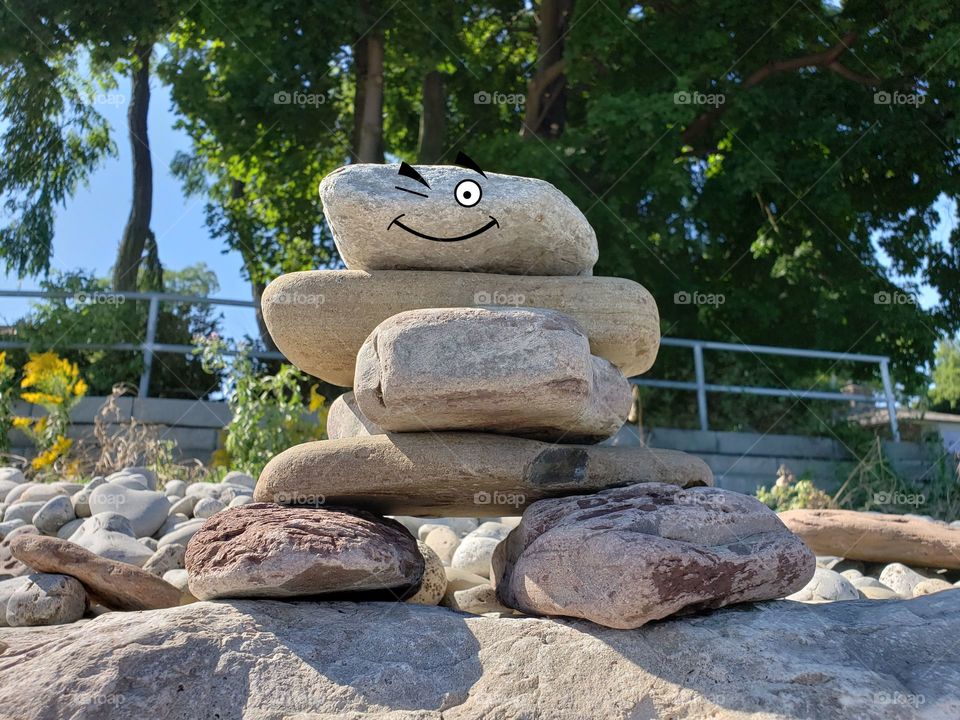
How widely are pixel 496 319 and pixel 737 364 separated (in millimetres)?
8961

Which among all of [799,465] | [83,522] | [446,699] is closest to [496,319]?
[446,699]

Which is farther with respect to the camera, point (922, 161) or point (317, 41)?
point (922, 161)

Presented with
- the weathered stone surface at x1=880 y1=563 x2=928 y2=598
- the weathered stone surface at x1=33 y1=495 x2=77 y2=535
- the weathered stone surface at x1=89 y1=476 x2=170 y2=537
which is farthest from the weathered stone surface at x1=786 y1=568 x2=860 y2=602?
the weathered stone surface at x1=33 y1=495 x2=77 y2=535

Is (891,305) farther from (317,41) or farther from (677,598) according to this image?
(677,598)

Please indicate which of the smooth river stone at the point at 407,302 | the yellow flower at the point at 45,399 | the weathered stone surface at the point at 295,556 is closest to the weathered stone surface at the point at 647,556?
the weathered stone surface at the point at 295,556

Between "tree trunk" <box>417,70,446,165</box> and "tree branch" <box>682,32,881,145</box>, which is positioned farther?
"tree trunk" <box>417,70,446,165</box>

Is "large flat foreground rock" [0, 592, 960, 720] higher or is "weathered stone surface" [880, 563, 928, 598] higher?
"large flat foreground rock" [0, 592, 960, 720]

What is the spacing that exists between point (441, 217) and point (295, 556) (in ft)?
5.15

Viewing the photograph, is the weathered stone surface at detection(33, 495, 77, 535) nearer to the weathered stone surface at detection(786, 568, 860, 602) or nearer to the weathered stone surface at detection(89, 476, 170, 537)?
the weathered stone surface at detection(89, 476, 170, 537)

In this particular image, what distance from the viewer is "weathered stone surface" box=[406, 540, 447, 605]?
390 cm

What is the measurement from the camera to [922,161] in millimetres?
11812

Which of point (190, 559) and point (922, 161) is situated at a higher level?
point (922, 161)

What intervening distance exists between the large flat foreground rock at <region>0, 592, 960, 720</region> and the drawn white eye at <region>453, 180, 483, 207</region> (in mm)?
1730

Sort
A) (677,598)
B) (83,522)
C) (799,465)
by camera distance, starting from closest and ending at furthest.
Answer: (677,598), (83,522), (799,465)
